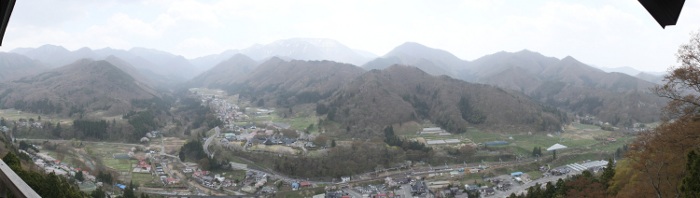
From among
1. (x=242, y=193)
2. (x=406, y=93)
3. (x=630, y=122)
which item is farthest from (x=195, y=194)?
(x=630, y=122)

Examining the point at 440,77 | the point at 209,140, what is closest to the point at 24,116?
the point at 209,140

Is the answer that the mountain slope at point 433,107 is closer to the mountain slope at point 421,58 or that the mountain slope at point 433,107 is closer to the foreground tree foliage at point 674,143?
the foreground tree foliage at point 674,143

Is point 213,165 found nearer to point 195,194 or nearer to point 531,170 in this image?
point 195,194

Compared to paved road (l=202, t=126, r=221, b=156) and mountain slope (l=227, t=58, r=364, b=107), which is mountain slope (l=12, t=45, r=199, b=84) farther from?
paved road (l=202, t=126, r=221, b=156)

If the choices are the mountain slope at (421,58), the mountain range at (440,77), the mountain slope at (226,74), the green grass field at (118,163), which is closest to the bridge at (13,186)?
the green grass field at (118,163)

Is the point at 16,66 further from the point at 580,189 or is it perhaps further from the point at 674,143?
the point at 674,143

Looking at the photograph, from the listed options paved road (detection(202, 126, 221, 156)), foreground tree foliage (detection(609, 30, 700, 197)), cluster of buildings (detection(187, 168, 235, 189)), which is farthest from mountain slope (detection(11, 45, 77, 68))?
foreground tree foliage (detection(609, 30, 700, 197))
